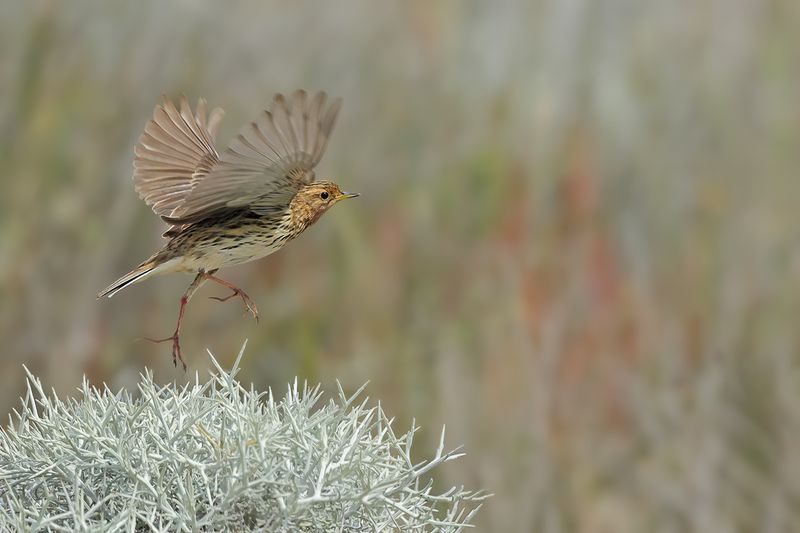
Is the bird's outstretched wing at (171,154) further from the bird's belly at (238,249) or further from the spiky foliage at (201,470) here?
the spiky foliage at (201,470)

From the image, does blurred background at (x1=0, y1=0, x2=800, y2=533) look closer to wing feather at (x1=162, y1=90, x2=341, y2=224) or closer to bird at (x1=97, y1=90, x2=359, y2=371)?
bird at (x1=97, y1=90, x2=359, y2=371)

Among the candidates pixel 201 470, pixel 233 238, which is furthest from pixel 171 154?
pixel 201 470

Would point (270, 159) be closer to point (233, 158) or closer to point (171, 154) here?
point (233, 158)

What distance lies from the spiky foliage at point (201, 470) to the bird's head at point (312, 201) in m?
0.15

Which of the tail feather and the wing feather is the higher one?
the wing feather

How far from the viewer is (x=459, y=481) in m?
2.07

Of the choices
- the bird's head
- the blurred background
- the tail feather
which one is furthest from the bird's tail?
the blurred background

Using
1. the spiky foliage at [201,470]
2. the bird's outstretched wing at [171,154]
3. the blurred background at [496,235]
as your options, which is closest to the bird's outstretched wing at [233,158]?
the bird's outstretched wing at [171,154]

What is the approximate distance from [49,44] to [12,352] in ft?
2.19

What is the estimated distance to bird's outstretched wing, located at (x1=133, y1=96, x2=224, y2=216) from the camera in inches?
30.0

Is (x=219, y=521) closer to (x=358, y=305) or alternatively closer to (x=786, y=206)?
(x=358, y=305)

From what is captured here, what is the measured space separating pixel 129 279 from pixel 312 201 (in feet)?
0.44

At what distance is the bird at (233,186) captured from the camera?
59 cm

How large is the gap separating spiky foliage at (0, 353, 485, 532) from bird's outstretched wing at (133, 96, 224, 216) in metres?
0.25
